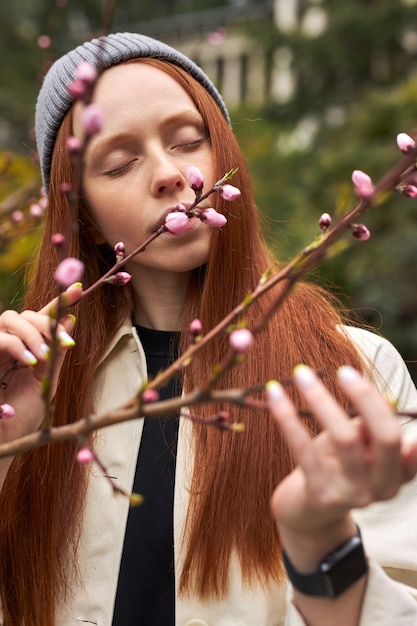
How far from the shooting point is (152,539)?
4.45 ft

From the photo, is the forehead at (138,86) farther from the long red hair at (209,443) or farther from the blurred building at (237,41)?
the blurred building at (237,41)

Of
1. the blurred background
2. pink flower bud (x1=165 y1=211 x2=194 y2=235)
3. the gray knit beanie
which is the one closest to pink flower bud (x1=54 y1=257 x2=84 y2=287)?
the blurred background

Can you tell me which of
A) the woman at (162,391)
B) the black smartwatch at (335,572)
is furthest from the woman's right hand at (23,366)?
the black smartwatch at (335,572)

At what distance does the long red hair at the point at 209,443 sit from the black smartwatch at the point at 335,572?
0.44m

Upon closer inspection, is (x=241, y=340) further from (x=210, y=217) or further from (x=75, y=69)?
(x=75, y=69)

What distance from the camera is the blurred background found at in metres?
3.82

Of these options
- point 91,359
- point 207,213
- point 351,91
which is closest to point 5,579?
point 91,359

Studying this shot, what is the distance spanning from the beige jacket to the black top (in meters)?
0.02

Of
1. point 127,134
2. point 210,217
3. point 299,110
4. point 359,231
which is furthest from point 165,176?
point 299,110

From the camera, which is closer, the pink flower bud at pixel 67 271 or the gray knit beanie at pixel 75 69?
the pink flower bud at pixel 67 271

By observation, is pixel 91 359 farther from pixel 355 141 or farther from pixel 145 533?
pixel 355 141

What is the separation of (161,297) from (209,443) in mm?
349

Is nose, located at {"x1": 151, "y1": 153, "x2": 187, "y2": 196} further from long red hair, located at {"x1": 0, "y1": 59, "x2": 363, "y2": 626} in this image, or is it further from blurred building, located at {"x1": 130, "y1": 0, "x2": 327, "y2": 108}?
blurred building, located at {"x1": 130, "y1": 0, "x2": 327, "y2": 108}

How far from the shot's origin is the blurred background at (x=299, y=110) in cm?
382
